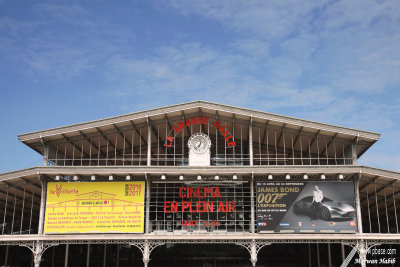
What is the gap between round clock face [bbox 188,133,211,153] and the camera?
3381 centimetres

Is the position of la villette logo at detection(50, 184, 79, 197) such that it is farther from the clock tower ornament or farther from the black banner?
the black banner

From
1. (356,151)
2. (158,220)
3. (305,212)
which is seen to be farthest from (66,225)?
(356,151)

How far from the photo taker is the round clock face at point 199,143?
33.8 m

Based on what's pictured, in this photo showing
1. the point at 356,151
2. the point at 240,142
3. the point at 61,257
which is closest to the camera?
the point at 356,151

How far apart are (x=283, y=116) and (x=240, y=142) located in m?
6.20

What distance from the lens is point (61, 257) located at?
45719mm

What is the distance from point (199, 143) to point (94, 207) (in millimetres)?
9313

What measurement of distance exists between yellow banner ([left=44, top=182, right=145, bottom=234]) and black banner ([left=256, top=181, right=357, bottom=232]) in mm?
9223

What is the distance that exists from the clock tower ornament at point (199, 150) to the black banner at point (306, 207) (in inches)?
176

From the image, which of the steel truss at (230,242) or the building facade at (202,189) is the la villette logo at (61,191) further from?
the steel truss at (230,242)

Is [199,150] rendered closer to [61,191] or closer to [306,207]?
[306,207]

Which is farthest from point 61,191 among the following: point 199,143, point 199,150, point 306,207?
point 306,207

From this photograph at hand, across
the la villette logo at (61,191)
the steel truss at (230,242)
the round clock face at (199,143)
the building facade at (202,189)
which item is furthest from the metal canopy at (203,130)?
the steel truss at (230,242)

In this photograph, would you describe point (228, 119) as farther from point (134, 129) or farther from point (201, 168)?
point (134, 129)
